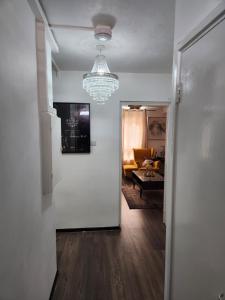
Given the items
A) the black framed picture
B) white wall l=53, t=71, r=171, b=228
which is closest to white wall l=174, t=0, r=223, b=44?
white wall l=53, t=71, r=171, b=228

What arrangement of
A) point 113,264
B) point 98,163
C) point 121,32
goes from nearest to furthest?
point 121,32
point 113,264
point 98,163

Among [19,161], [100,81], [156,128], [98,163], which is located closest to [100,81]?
[100,81]

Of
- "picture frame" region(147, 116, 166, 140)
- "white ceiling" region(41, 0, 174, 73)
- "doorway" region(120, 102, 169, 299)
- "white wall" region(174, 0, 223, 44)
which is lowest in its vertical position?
"doorway" region(120, 102, 169, 299)

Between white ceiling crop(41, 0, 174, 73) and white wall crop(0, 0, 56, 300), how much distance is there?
14.7 inches

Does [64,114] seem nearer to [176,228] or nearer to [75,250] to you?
[75,250]

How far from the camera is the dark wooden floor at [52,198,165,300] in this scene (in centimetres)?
196

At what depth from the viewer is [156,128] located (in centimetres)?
661

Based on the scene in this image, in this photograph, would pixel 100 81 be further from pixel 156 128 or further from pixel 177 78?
pixel 156 128

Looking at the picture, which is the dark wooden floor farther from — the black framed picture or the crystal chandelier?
the crystal chandelier

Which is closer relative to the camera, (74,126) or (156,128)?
(74,126)

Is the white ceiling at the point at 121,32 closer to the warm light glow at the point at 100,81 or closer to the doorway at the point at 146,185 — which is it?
the warm light glow at the point at 100,81

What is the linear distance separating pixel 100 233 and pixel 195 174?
250cm

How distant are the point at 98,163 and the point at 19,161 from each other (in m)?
2.04

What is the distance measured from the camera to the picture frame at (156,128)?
657 cm
